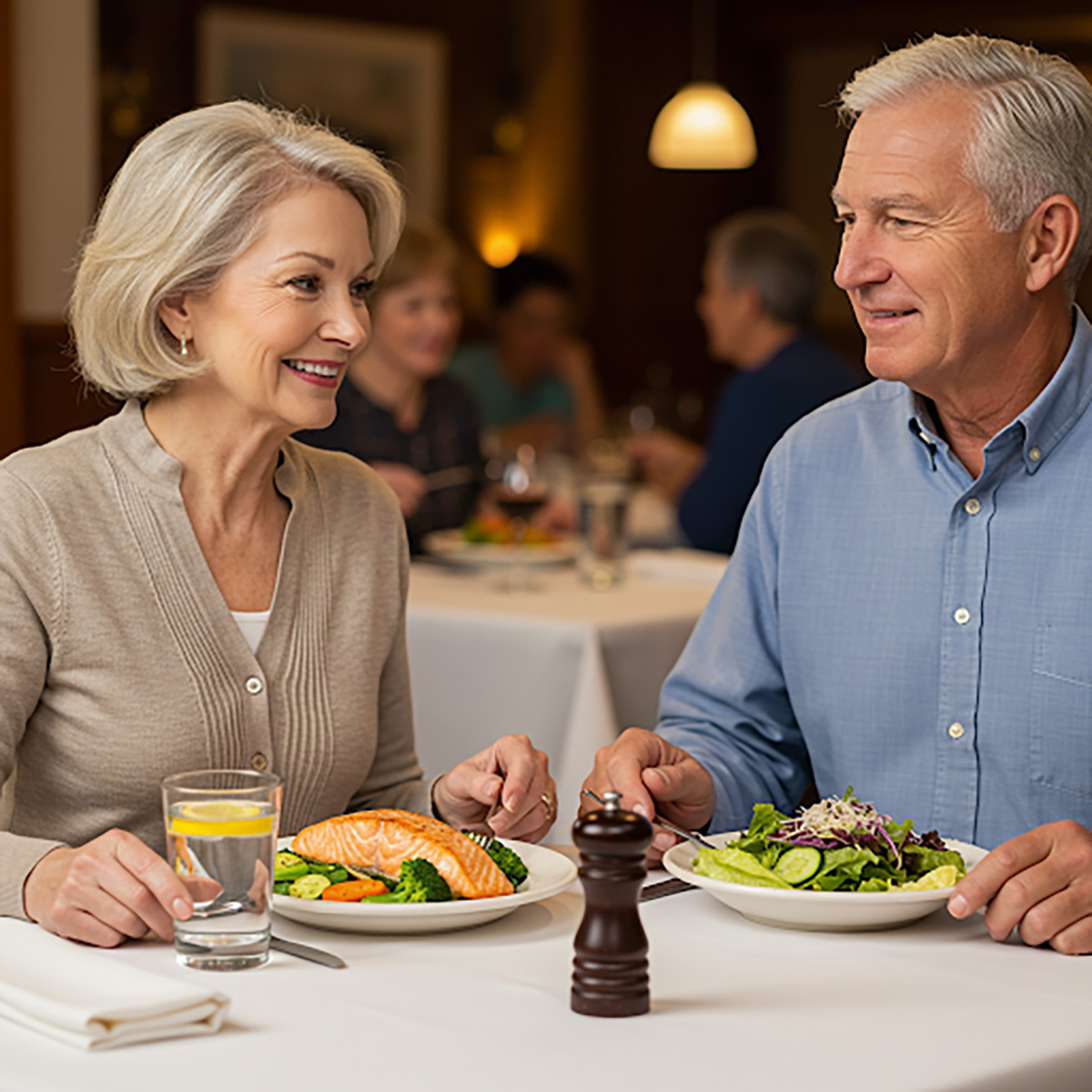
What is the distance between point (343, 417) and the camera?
169 inches

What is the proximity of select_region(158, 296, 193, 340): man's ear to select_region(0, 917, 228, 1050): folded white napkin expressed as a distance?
0.88m

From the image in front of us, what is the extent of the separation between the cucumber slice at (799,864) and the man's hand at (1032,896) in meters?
0.12

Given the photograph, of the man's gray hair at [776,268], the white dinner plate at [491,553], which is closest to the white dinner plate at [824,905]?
the white dinner plate at [491,553]

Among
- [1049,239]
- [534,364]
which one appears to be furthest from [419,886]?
[534,364]

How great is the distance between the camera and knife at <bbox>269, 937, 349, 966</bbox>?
1273 millimetres

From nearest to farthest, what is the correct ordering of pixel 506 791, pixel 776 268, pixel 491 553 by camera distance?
pixel 506 791
pixel 491 553
pixel 776 268

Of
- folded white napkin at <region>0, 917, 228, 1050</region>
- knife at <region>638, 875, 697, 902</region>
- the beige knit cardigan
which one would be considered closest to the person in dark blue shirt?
the beige knit cardigan

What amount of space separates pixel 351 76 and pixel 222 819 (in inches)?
249

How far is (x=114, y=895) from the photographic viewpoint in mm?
1315

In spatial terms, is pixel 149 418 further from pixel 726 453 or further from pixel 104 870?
pixel 726 453

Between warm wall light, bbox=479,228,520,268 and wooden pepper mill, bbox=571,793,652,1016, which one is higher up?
warm wall light, bbox=479,228,520,268

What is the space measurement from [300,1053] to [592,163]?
768 cm

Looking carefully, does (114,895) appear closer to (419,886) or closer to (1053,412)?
(419,886)

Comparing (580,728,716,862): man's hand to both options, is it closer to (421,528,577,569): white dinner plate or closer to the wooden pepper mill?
the wooden pepper mill
